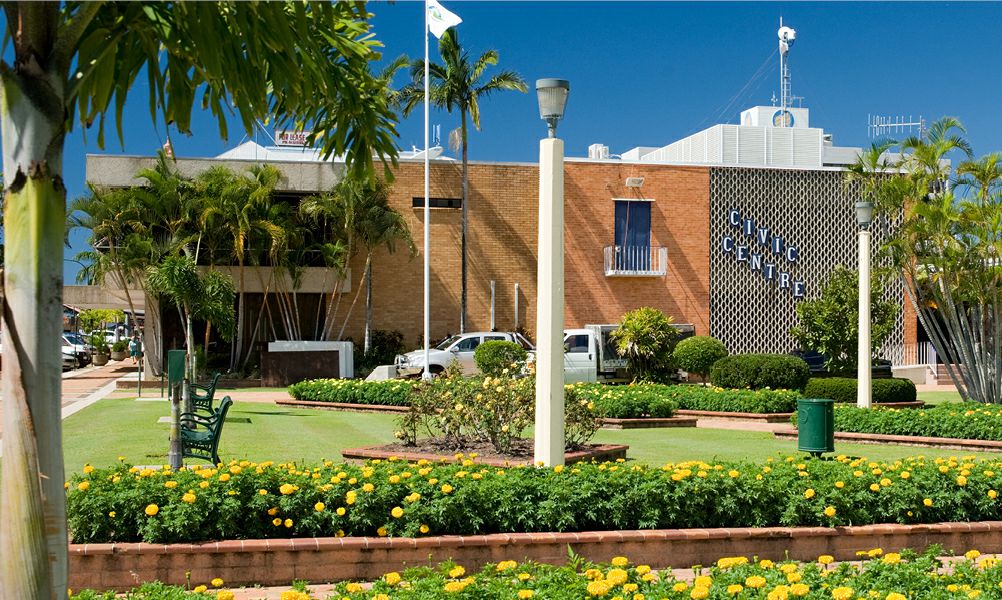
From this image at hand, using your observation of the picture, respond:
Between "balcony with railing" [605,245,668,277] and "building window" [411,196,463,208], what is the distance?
18.8 feet

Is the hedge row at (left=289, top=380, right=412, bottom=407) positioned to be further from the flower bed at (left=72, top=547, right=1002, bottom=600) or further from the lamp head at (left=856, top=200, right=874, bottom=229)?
the flower bed at (left=72, top=547, right=1002, bottom=600)

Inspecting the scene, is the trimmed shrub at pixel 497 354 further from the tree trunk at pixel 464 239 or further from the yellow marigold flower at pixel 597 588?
the yellow marigold flower at pixel 597 588

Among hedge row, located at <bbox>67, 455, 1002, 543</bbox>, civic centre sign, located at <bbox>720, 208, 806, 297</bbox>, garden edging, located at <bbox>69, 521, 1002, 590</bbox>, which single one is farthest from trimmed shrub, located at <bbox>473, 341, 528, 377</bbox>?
garden edging, located at <bbox>69, 521, 1002, 590</bbox>

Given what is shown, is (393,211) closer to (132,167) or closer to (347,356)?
(347,356)

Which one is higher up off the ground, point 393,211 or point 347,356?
point 393,211

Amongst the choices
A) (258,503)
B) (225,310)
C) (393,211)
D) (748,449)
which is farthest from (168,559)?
(393,211)

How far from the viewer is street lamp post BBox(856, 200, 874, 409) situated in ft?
61.3

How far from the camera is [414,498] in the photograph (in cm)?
753

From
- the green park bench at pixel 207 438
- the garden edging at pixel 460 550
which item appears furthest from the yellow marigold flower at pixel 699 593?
the green park bench at pixel 207 438

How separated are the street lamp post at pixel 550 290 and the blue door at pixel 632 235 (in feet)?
97.7

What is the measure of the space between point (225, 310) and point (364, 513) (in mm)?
18936

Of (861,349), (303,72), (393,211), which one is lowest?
(861,349)

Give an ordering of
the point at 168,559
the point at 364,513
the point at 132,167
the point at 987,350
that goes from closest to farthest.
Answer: the point at 168,559, the point at 364,513, the point at 987,350, the point at 132,167

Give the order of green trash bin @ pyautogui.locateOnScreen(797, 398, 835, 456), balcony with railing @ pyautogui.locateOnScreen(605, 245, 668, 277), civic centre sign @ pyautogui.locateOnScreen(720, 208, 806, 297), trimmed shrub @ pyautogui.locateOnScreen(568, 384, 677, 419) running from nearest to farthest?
1. green trash bin @ pyautogui.locateOnScreen(797, 398, 835, 456)
2. trimmed shrub @ pyautogui.locateOnScreen(568, 384, 677, 419)
3. balcony with railing @ pyautogui.locateOnScreen(605, 245, 668, 277)
4. civic centre sign @ pyautogui.locateOnScreen(720, 208, 806, 297)
